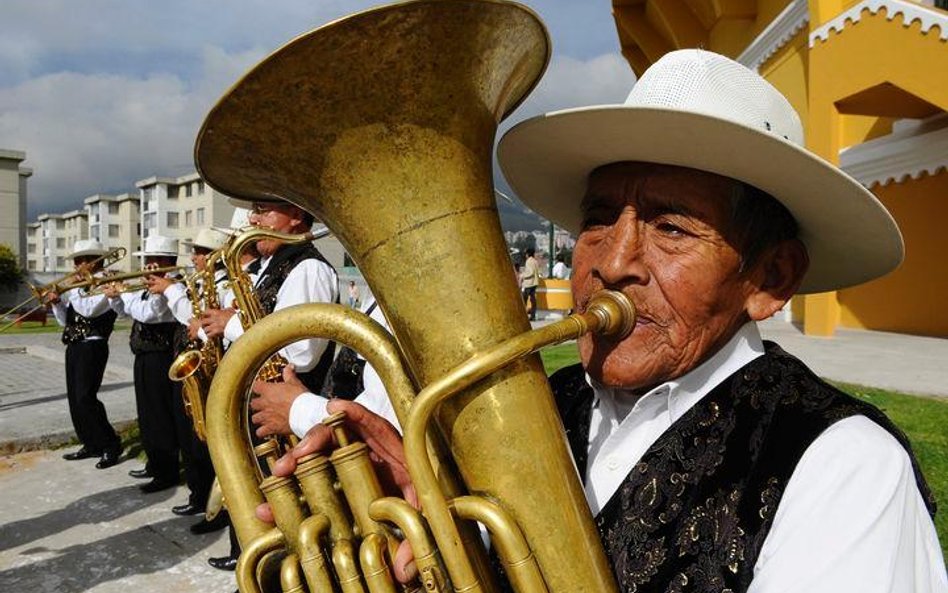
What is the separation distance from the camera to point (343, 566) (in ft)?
3.83

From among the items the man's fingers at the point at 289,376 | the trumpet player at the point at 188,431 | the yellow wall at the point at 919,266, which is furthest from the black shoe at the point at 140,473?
the yellow wall at the point at 919,266

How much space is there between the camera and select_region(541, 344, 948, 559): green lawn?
3.29 m

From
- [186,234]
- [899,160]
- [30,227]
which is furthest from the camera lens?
[30,227]

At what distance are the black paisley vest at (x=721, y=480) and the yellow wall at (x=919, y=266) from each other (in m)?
10.5

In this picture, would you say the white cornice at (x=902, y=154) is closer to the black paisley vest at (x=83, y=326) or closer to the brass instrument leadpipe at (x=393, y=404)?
the brass instrument leadpipe at (x=393, y=404)

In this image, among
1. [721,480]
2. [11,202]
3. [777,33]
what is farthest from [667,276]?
[11,202]

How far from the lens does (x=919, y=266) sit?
10.5 m

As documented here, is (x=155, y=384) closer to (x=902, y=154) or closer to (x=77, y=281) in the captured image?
(x=77, y=281)

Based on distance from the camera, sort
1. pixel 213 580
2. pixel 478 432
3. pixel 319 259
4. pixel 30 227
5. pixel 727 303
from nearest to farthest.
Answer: pixel 478 432
pixel 727 303
pixel 319 259
pixel 213 580
pixel 30 227

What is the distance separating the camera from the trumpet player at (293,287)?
3.40 metres

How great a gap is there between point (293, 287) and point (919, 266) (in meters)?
10.7

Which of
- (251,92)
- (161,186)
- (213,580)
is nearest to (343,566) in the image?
(251,92)

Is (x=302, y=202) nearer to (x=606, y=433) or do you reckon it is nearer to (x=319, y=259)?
(x=606, y=433)

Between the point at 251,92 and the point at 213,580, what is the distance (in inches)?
142
